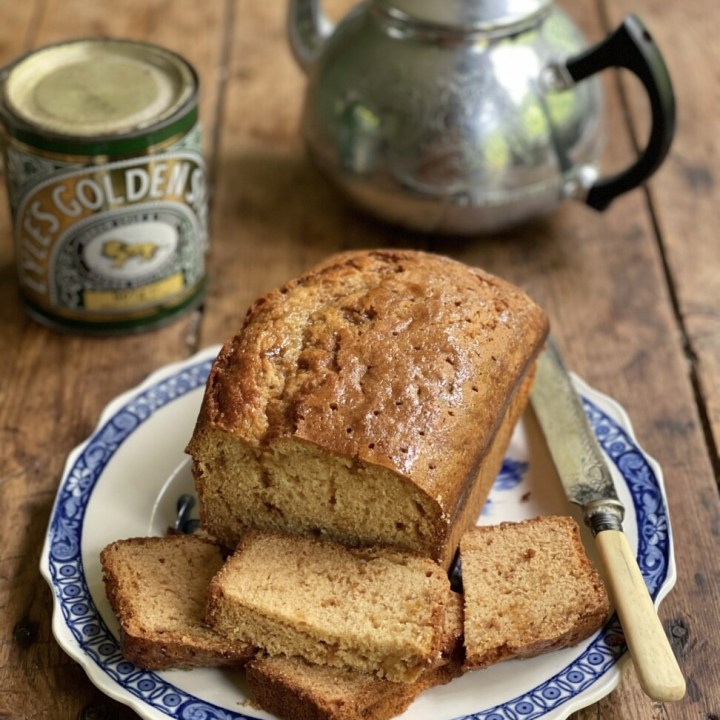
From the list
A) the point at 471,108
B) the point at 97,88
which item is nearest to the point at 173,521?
the point at 97,88

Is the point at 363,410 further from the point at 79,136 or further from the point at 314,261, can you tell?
the point at 314,261

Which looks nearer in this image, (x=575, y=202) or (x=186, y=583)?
(x=186, y=583)

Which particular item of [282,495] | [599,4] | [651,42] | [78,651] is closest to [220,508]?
[282,495]

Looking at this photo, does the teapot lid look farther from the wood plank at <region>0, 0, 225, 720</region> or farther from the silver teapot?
the wood plank at <region>0, 0, 225, 720</region>

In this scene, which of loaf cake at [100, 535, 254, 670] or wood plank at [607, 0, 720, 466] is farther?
wood plank at [607, 0, 720, 466]

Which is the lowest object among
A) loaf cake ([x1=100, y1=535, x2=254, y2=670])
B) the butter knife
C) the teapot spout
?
loaf cake ([x1=100, y1=535, x2=254, y2=670])

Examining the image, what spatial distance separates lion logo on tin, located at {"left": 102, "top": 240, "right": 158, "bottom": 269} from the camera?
1.89 meters

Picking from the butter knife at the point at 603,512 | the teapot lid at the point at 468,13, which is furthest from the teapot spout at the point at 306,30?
the butter knife at the point at 603,512

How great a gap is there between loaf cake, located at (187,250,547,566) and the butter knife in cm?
14

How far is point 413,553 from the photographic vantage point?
1.41 metres

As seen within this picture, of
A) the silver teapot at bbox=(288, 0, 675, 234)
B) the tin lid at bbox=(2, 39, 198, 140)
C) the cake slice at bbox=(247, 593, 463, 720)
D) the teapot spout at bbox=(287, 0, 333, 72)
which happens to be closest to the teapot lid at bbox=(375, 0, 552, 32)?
the silver teapot at bbox=(288, 0, 675, 234)

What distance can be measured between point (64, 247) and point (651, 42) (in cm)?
110

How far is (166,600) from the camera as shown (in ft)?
4.57

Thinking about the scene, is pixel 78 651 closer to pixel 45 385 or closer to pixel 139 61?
pixel 45 385
